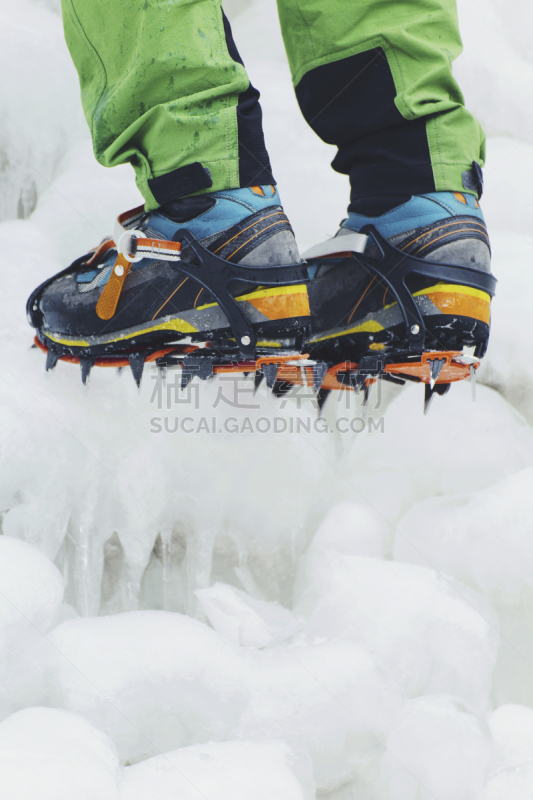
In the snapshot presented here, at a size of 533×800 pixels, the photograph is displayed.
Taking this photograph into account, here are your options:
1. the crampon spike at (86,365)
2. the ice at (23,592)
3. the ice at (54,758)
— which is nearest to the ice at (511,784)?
the ice at (54,758)

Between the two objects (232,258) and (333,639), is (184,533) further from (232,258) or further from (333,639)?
(232,258)

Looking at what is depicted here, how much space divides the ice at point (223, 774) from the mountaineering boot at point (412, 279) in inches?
16.8

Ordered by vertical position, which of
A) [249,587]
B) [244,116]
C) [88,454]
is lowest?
[249,587]

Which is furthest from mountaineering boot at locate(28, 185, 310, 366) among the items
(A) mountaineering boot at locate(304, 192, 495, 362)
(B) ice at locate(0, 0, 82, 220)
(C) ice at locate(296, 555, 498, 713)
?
(B) ice at locate(0, 0, 82, 220)

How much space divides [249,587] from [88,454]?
32cm

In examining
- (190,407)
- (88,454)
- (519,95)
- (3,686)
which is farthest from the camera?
(519,95)

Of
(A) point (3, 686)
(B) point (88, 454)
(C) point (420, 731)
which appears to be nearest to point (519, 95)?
(B) point (88, 454)

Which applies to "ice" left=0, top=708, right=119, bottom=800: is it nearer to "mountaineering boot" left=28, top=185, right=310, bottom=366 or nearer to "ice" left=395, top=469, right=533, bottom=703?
"mountaineering boot" left=28, top=185, right=310, bottom=366

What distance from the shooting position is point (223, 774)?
54 cm

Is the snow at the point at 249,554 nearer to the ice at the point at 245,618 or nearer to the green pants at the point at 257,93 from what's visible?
the ice at the point at 245,618

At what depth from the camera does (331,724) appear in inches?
25.1

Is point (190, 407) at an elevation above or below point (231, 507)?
above

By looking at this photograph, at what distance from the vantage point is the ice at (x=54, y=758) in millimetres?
471

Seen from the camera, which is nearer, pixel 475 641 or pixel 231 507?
pixel 475 641
